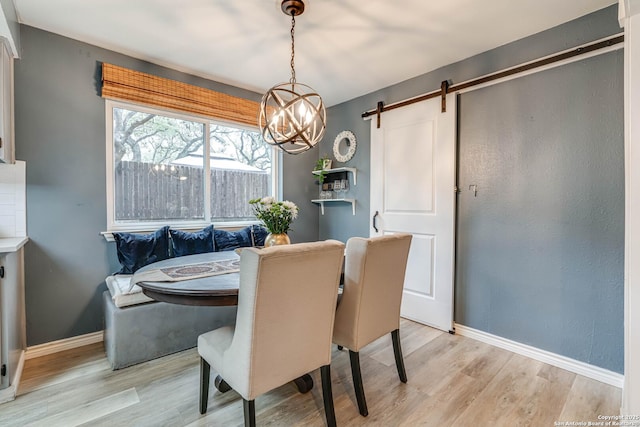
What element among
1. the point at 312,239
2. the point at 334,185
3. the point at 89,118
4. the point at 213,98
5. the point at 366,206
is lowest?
the point at 312,239

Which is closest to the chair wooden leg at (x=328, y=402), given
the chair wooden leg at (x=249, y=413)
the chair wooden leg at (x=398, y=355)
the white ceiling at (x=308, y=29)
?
the chair wooden leg at (x=249, y=413)

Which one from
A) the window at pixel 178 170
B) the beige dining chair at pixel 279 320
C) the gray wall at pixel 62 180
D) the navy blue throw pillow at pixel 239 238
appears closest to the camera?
the beige dining chair at pixel 279 320

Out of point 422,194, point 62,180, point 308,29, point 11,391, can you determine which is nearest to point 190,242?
point 62,180

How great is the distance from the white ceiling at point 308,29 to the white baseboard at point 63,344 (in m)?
2.37

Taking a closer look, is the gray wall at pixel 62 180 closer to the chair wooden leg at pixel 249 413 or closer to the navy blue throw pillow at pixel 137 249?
the navy blue throw pillow at pixel 137 249

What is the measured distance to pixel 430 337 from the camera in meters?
2.55

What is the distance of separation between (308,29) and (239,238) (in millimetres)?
1953

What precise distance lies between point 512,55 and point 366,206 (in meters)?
1.87

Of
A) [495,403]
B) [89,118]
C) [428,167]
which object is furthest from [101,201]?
[495,403]

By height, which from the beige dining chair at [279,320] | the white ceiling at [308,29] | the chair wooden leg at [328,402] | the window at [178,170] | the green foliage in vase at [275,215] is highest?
the white ceiling at [308,29]

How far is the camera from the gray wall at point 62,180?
2162 mm

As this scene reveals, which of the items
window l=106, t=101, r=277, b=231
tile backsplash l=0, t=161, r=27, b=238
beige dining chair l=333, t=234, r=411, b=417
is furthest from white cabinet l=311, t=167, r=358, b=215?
tile backsplash l=0, t=161, r=27, b=238

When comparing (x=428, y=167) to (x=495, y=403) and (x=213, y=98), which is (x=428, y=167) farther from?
(x=213, y=98)

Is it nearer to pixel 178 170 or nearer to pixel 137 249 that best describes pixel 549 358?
pixel 137 249
